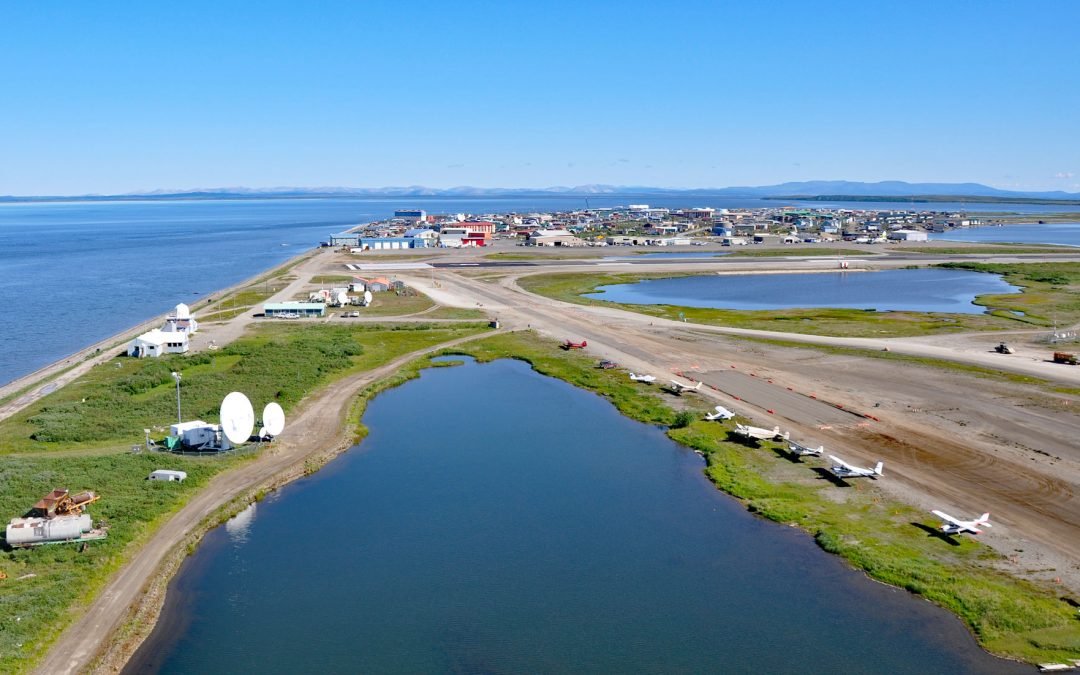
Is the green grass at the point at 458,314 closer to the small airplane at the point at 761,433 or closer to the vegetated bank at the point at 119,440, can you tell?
the vegetated bank at the point at 119,440

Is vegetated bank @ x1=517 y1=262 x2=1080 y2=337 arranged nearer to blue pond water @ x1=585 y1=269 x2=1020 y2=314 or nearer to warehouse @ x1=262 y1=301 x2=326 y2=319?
blue pond water @ x1=585 y1=269 x2=1020 y2=314

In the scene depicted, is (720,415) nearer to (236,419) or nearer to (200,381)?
(236,419)

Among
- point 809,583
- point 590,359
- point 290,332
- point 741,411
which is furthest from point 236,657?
point 290,332

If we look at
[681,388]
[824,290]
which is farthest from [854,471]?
[824,290]

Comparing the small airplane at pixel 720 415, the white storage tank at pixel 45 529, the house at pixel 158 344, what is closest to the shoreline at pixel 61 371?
the house at pixel 158 344

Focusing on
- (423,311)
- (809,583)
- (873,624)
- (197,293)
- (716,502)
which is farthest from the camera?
(197,293)

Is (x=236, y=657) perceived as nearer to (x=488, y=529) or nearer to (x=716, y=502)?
(x=488, y=529)
